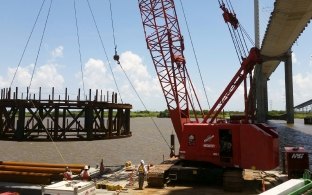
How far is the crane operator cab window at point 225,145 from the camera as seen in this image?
2484 centimetres

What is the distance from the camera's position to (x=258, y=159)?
77.2 ft

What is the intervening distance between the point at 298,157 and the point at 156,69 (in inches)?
686

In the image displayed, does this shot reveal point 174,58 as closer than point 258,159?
No

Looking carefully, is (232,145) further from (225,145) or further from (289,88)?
(289,88)

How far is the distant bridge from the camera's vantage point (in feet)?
172

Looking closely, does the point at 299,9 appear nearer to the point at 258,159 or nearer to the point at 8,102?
the point at 258,159

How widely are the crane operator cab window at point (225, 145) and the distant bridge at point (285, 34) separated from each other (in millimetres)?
31242

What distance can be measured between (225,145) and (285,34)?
178 ft

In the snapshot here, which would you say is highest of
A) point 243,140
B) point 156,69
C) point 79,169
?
point 156,69

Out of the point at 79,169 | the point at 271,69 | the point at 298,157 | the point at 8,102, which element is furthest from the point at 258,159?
the point at 271,69

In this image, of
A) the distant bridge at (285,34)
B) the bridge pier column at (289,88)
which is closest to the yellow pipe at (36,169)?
the distant bridge at (285,34)

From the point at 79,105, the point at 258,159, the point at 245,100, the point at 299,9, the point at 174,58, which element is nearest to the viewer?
the point at 258,159

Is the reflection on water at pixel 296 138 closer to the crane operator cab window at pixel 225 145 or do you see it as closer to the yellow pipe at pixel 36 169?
the crane operator cab window at pixel 225 145

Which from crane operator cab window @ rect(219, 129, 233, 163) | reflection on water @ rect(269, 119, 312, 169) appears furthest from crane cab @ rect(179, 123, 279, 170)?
reflection on water @ rect(269, 119, 312, 169)
